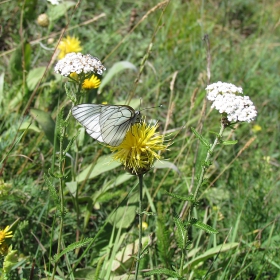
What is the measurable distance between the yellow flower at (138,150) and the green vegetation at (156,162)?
0.16 m

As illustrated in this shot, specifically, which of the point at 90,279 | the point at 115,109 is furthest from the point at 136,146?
the point at 90,279

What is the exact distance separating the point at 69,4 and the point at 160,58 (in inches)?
35.9

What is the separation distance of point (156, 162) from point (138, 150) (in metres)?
0.90

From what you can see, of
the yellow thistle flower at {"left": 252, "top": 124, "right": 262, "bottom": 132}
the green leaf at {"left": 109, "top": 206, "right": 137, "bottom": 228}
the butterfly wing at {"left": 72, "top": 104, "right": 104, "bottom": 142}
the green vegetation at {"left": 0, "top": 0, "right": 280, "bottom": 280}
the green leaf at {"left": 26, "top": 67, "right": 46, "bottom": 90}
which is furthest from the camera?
the yellow thistle flower at {"left": 252, "top": 124, "right": 262, "bottom": 132}

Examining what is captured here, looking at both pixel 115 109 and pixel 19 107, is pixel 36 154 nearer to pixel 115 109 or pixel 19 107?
pixel 19 107

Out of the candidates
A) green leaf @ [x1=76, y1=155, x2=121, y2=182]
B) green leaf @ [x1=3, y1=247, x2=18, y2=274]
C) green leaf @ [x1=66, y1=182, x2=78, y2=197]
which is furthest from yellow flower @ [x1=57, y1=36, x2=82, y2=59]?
green leaf @ [x1=3, y1=247, x2=18, y2=274]

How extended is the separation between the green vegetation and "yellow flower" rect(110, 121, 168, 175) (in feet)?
0.53

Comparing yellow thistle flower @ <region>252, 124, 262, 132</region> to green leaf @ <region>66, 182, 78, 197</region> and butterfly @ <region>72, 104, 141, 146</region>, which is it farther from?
butterfly @ <region>72, 104, 141, 146</region>

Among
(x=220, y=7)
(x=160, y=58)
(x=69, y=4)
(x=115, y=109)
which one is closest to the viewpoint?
(x=115, y=109)

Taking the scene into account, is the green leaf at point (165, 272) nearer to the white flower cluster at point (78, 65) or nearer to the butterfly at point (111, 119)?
the butterfly at point (111, 119)

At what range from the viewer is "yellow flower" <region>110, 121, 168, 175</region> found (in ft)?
5.67

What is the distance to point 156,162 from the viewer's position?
2.65 m

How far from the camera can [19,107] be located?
293 cm

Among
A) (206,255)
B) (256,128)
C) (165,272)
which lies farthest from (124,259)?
(256,128)
